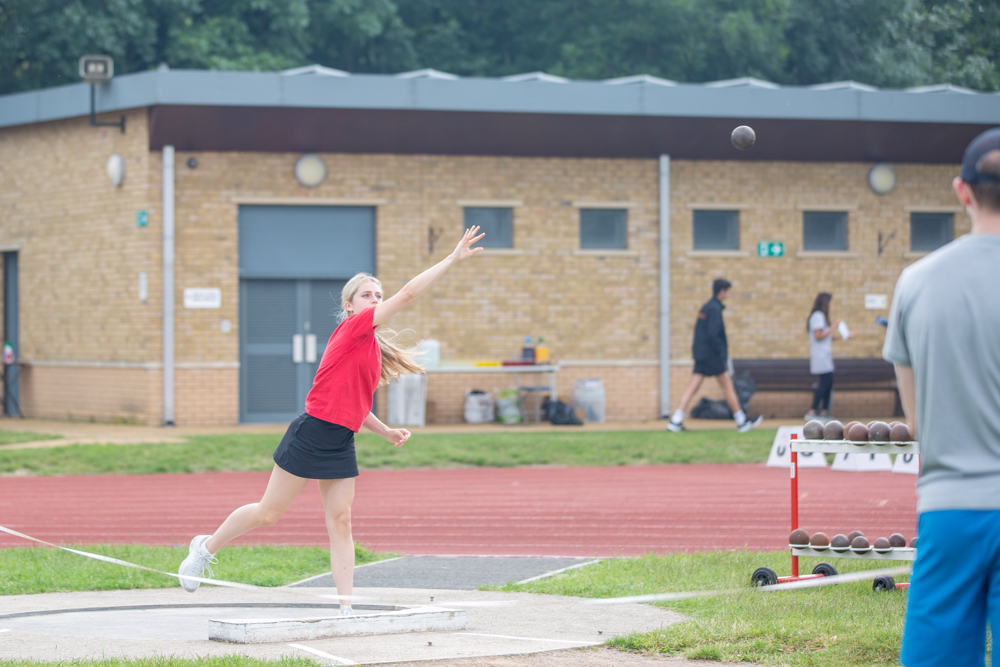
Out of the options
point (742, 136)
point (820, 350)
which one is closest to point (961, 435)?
point (742, 136)

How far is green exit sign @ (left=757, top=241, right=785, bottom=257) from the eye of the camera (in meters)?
21.4

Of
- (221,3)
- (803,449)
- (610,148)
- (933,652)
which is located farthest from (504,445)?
(221,3)

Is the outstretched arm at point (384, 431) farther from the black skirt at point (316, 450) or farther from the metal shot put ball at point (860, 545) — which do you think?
the metal shot put ball at point (860, 545)

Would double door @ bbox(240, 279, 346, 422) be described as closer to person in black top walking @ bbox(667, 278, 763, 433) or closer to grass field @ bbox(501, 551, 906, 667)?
person in black top walking @ bbox(667, 278, 763, 433)

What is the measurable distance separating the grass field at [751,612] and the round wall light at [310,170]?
1314cm

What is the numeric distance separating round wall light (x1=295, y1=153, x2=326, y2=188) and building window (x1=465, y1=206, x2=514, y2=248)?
8.84 ft

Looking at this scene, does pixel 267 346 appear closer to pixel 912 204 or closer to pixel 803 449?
pixel 912 204

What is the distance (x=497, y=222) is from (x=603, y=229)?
6.60 ft

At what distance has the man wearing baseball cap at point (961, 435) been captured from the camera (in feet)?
10.6

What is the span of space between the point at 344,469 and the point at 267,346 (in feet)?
47.4

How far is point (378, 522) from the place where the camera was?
1070 cm

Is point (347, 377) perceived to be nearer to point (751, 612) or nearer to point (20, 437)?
point (751, 612)

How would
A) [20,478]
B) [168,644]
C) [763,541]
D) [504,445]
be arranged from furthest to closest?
1. [504,445]
2. [20,478]
3. [763,541]
4. [168,644]

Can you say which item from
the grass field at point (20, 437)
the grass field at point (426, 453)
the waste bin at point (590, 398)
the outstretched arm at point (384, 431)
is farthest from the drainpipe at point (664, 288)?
the outstretched arm at point (384, 431)
